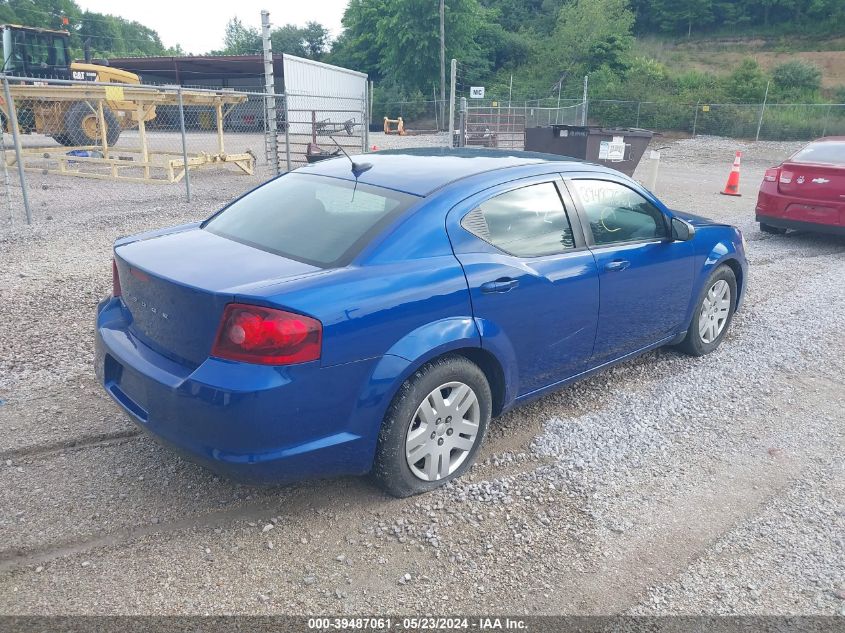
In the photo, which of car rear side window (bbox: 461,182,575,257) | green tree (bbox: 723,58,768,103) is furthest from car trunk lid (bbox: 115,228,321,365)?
green tree (bbox: 723,58,768,103)

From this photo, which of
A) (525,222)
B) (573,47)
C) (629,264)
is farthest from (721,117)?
(525,222)

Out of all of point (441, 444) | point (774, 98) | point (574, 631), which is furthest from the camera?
point (774, 98)

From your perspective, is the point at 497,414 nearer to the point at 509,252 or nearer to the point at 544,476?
the point at 544,476

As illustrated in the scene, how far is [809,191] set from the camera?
28.9 ft

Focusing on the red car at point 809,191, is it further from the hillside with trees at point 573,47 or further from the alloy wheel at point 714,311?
the hillside with trees at point 573,47

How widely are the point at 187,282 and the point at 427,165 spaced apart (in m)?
1.56

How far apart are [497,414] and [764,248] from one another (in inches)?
285

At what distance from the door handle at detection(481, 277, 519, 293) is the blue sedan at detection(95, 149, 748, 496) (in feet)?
0.04

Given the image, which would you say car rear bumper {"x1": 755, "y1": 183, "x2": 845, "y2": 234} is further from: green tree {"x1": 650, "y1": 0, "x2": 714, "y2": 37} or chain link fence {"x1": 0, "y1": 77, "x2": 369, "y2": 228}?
green tree {"x1": 650, "y1": 0, "x2": 714, "y2": 37}

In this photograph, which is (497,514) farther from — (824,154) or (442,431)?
(824,154)

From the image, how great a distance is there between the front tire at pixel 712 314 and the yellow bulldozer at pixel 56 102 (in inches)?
544

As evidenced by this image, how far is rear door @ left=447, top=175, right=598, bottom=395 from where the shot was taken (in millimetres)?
3320

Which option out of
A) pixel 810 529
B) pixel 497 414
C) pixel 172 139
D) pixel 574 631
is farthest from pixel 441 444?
pixel 172 139

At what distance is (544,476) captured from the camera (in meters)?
3.46
